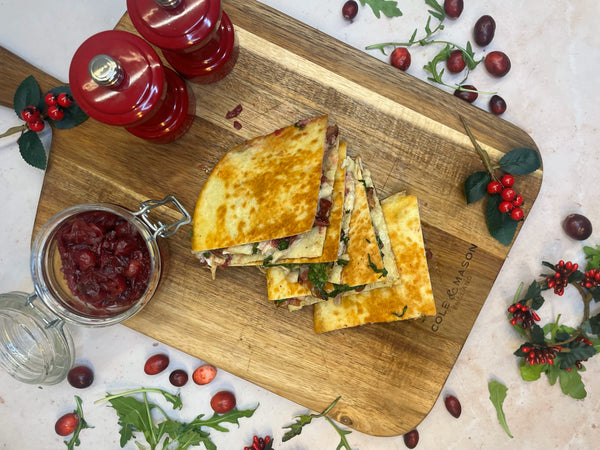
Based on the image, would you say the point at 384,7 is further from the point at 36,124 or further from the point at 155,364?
the point at 155,364

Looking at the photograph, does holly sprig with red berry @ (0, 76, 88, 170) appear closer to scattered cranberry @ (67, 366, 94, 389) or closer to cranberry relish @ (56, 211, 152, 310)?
cranberry relish @ (56, 211, 152, 310)

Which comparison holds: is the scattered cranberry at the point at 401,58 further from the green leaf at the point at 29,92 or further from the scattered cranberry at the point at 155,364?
the scattered cranberry at the point at 155,364

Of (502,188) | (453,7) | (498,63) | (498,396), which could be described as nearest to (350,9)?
(453,7)

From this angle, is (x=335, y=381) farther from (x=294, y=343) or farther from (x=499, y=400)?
(x=499, y=400)

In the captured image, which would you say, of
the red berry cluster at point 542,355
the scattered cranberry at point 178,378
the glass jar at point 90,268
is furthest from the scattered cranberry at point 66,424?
the red berry cluster at point 542,355

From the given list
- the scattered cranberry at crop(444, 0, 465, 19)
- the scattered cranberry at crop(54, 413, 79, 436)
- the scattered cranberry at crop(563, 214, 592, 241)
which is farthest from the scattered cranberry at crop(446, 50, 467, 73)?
the scattered cranberry at crop(54, 413, 79, 436)

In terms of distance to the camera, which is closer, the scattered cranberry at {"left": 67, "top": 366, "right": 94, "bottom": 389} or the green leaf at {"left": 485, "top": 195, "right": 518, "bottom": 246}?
the green leaf at {"left": 485, "top": 195, "right": 518, "bottom": 246}
